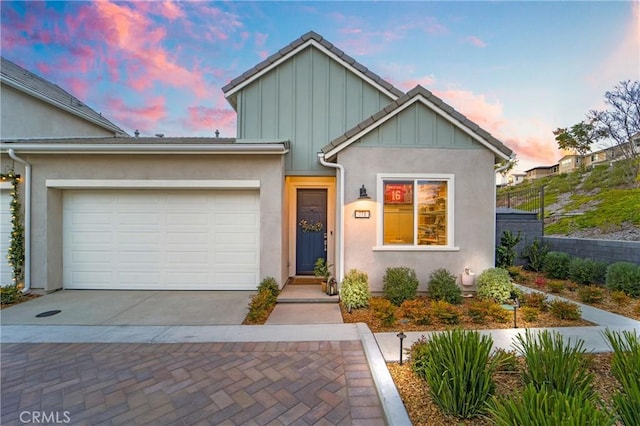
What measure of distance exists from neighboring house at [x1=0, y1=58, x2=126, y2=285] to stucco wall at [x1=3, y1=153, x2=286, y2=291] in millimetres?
937

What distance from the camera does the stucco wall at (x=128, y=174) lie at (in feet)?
22.1

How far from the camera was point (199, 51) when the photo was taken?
417 inches

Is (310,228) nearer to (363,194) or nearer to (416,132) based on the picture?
(363,194)

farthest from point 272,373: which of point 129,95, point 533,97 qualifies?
point 533,97

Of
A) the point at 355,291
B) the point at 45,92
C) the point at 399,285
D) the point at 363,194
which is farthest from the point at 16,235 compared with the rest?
the point at 399,285

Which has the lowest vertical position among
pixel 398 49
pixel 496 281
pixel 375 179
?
pixel 496 281

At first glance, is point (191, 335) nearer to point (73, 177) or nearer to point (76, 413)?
point (76, 413)

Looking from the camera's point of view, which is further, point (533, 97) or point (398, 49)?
point (533, 97)

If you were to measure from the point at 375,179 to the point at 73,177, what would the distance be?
798 centimetres

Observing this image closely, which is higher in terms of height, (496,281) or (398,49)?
(398,49)

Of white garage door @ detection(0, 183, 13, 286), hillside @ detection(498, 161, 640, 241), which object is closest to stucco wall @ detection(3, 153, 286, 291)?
white garage door @ detection(0, 183, 13, 286)

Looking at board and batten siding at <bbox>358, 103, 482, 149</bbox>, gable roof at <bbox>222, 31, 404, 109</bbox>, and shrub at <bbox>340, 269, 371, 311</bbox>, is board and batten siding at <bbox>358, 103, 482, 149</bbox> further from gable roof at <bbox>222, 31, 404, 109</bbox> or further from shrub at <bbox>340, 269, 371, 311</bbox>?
shrub at <bbox>340, 269, 371, 311</bbox>

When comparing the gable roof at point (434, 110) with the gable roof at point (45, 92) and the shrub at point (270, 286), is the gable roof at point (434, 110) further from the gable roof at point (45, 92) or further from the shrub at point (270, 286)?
the gable roof at point (45, 92)

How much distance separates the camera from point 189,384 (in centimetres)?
322
